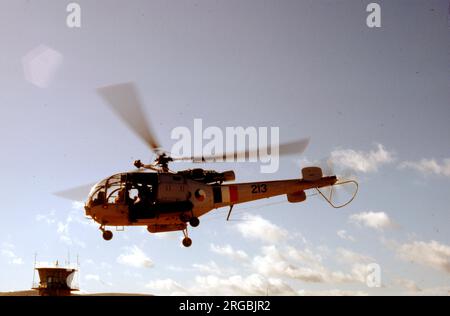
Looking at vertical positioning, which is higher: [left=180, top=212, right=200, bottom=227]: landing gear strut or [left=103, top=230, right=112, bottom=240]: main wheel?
[left=180, top=212, right=200, bottom=227]: landing gear strut

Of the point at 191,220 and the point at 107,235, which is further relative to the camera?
the point at 191,220

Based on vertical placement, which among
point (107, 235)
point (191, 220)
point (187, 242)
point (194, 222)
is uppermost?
point (191, 220)

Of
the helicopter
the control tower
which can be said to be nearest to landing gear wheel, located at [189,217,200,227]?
the helicopter

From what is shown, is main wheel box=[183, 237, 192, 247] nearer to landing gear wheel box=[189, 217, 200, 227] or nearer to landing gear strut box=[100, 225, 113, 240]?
landing gear wheel box=[189, 217, 200, 227]

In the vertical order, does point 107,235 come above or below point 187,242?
above

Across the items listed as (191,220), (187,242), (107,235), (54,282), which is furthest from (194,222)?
(54,282)

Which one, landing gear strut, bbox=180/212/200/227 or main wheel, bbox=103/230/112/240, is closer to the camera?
main wheel, bbox=103/230/112/240

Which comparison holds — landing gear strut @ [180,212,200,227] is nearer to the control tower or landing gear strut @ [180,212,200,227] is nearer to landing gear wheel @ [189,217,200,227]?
landing gear wheel @ [189,217,200,227]

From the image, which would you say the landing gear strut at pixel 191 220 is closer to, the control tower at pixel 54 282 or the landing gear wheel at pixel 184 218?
the landing gear wheel at pixel 184 218

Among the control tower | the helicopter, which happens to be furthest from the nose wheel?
the control tower

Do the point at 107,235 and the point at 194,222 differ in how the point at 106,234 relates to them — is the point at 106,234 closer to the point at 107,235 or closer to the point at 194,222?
the point at 107,235

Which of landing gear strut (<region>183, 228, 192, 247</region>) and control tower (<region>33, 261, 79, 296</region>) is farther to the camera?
control tower (<region>33, 261, 79, 296</region>)
